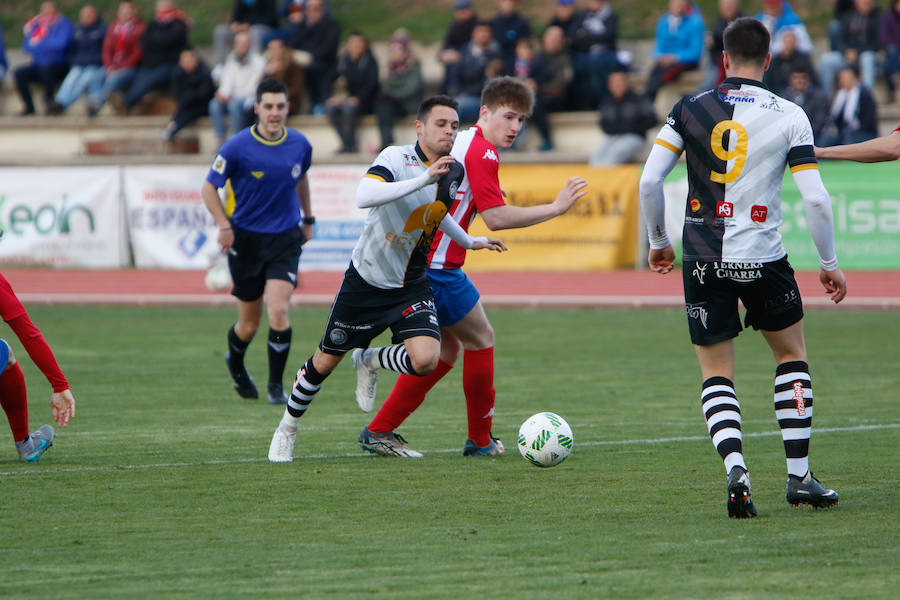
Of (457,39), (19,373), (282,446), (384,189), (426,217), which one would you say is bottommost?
(282,446)

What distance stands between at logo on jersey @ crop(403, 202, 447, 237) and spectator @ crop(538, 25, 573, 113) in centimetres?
1581

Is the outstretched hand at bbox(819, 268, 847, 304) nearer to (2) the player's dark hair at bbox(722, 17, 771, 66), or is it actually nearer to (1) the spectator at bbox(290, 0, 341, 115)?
(2) the player's dark hair at bbox(722, 17, 771, 66)

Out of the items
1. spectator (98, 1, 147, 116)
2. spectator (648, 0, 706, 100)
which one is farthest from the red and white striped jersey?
spectator (98, 1, 147, 116)

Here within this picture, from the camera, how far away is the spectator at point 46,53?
26.6 meters

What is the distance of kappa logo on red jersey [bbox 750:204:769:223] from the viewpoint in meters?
5.90

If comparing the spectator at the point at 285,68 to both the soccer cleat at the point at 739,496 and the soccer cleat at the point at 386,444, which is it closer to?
the soccer cleat at the point at 386,444

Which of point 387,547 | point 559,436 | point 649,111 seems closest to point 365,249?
point 559,436

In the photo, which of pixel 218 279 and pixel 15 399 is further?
Answer: pixel 218 279

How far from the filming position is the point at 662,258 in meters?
6.16

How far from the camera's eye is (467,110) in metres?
22.4

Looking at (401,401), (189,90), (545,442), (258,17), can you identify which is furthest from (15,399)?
(258,17)

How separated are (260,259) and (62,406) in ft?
11.8

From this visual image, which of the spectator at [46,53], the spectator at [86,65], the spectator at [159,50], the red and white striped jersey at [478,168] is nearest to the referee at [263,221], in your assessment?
the red and white striped jersey at [478,168]

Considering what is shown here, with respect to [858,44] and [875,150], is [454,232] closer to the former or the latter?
[875,150]
